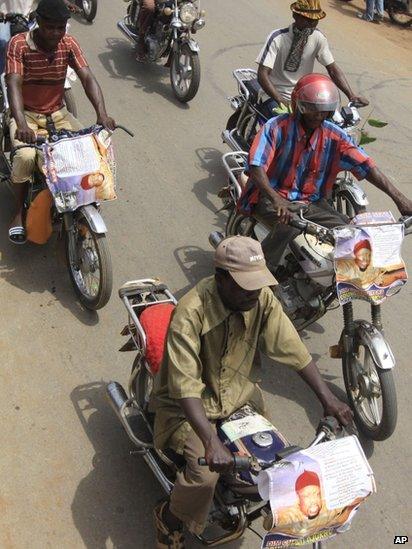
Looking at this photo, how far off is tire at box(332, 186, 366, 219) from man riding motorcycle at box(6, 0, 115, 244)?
2026 mm

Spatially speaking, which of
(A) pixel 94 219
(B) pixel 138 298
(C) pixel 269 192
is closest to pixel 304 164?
(C) pixel 269 192

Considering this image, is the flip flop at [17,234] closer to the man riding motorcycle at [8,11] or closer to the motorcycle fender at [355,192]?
the man riding motorcycle at [8,11]

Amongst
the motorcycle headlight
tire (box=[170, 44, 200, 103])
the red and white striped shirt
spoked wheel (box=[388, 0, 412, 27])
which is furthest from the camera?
spoked wheel (box=[388, 0, 412, 27])

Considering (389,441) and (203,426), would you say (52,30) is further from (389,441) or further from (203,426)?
(389,441)

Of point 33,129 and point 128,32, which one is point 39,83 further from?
point 128,32

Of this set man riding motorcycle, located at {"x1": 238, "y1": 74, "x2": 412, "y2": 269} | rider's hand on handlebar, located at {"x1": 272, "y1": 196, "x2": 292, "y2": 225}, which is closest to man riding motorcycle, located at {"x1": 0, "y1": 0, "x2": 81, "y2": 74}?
man riding motorcycle, located at {"x1": 238, "y1": 74, "x2": 412, "y2": 269}

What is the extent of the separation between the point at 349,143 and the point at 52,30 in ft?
7.19

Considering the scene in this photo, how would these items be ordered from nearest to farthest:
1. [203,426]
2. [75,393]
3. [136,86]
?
[203,426]
[75,393]
[136,86]

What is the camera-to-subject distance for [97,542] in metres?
3.57

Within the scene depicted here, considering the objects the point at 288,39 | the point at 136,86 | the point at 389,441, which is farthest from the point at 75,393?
the point at 136,86

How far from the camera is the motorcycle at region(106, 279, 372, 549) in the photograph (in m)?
3.05

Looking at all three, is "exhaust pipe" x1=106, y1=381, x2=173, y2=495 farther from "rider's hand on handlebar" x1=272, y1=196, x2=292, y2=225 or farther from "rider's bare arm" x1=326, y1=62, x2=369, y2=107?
"rider's bare arm" x1=326, y1=62, x2=369, y2=107

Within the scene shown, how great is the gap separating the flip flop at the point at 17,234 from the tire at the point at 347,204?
2.47 m

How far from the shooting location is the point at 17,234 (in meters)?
5.35
